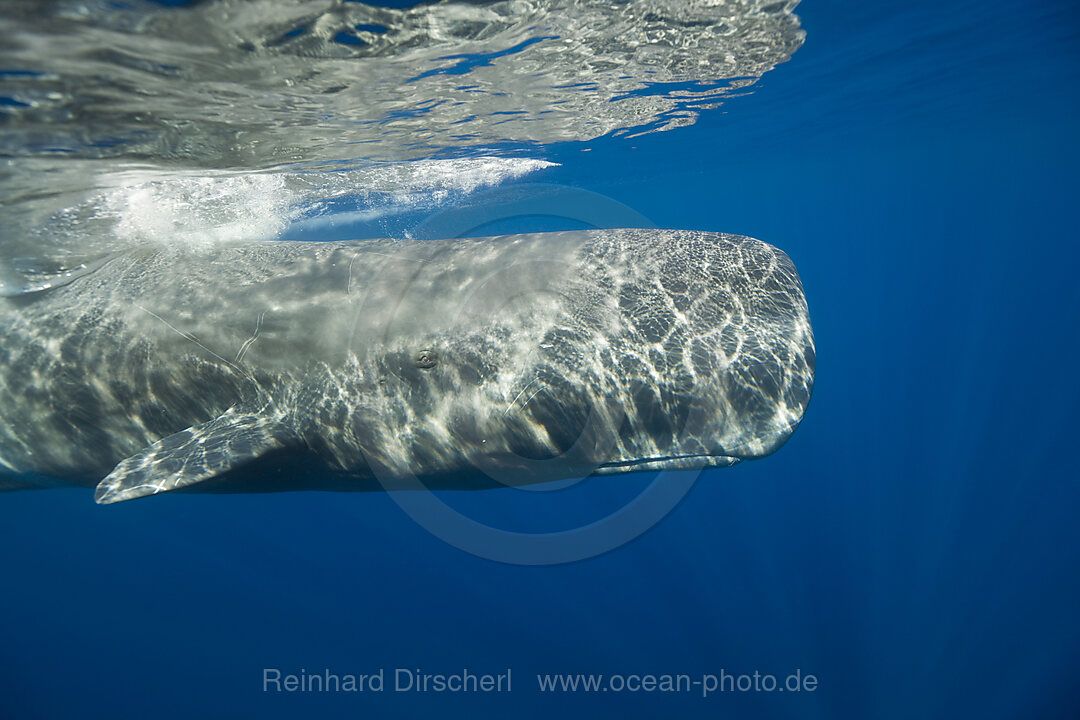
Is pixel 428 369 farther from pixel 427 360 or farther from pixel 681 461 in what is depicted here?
pixel 681 461

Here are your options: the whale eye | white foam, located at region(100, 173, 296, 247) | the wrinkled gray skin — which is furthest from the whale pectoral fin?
white foam, located at region(100, 173, 296, 247)

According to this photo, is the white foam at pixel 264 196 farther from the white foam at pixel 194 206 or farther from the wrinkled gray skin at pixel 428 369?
the wrinkled gray skin at pixel 428 369

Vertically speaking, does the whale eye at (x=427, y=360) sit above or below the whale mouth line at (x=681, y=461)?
above

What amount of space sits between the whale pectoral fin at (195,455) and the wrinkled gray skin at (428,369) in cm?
2

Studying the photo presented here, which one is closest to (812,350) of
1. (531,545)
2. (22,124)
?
(531,545)

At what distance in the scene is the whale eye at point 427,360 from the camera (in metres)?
4.70

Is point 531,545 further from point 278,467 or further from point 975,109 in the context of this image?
point 975,109

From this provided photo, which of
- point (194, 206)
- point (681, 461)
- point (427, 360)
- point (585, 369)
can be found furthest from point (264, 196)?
point (681, 461)

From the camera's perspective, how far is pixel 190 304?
5.43 metres

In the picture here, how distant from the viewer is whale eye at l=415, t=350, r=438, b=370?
470 cm

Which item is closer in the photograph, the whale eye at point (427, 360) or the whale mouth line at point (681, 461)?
the whale mouth line at point (681, 461)

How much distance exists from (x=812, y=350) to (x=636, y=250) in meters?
1.97
